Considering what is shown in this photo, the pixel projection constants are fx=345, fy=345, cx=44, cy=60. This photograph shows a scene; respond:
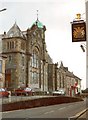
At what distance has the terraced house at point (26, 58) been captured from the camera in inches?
3818

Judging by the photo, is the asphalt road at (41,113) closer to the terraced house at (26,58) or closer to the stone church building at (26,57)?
the terraced house at (26,58)

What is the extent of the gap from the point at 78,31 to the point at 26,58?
87292mm

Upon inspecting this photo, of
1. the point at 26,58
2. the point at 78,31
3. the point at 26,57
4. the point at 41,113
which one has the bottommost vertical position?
the point at 41,113

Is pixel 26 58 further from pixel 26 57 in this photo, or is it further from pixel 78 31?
pixel 78 31

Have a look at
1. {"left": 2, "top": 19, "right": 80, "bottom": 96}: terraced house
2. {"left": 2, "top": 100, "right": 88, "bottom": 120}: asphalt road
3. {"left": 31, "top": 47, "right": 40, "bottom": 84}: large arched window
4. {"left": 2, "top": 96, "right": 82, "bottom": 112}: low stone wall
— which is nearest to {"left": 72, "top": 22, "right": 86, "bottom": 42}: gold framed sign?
{"left": 2, "top": 100, "right": 88, "bottom": 120}: asphalt road

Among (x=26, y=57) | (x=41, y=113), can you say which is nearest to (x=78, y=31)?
(x=41, y=113)

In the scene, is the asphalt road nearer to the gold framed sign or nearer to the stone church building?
the gold framed sign

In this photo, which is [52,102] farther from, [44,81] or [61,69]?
[61,69]

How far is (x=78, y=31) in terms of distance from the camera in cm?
1630

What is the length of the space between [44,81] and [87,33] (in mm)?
99705

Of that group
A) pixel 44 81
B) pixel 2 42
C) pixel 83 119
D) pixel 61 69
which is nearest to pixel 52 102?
pixel 83 119

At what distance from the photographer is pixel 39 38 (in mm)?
113375

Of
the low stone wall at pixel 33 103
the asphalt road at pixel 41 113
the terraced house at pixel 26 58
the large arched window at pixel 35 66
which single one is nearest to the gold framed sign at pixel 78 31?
the asphalt road at pixel 41 113

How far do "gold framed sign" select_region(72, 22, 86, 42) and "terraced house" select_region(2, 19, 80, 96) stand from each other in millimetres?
76626
